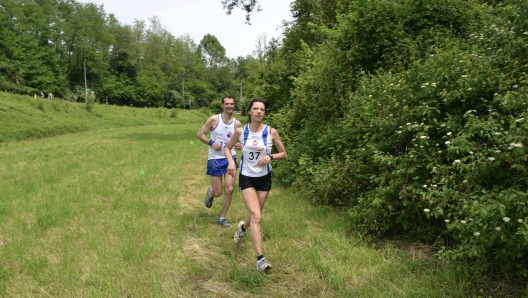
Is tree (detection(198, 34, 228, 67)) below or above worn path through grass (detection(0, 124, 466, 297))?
above

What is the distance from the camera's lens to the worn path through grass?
11.3ft

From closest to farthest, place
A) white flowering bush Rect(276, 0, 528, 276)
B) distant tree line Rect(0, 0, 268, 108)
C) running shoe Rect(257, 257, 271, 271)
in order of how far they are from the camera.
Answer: white flowering bush Rect(276, 0, 528, 276) < running shoe Rect(257, 257, 271, 271) < distant tree line Rect(0, 0, 268, 108)

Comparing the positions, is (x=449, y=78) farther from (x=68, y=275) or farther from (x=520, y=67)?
(x=68, y=275)

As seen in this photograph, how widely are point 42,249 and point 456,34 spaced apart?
7.56 meters

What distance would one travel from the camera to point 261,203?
437cm

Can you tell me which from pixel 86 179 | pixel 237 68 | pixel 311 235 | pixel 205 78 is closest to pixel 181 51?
pixel 205 78

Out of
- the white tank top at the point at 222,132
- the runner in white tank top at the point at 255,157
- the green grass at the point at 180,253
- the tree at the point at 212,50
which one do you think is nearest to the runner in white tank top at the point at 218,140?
the white tank top at the point at 222,132

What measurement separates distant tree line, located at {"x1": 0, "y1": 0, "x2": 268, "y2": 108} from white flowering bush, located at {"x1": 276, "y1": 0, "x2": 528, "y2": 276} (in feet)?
151

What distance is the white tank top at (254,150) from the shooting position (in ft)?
14.0

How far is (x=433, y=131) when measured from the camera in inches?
168

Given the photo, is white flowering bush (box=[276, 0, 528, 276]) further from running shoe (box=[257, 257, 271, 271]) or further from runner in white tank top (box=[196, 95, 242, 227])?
runner in white tank top (box=[196, 95, 242, 227])

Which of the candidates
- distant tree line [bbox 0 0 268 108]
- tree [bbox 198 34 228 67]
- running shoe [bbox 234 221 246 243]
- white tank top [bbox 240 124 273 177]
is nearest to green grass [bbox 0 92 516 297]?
running shoe [bbox 234 221 246 243]

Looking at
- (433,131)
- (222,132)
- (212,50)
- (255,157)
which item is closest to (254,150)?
(255,157)

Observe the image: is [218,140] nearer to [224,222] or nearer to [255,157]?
[224,222]
